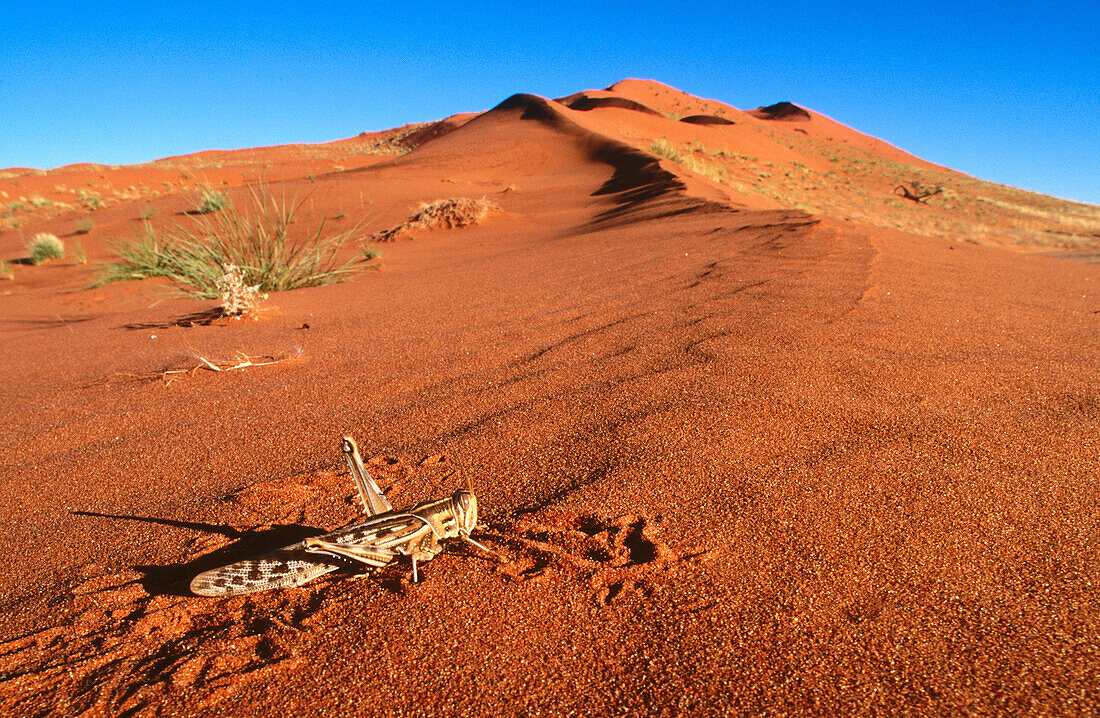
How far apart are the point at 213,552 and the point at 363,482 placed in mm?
510

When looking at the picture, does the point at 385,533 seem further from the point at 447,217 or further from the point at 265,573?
the point at 447,217

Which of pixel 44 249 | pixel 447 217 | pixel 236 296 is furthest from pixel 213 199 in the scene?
pixel 44 249

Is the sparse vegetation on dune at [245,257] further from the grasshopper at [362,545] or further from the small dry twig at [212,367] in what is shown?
the grasshopper at [362,545]

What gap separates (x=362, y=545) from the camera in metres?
1.14

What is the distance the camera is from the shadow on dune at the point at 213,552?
50.7 inches

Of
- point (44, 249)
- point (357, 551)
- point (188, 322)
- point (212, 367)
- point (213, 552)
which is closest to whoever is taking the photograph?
point (357, 551)

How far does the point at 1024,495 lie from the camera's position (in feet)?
4.71

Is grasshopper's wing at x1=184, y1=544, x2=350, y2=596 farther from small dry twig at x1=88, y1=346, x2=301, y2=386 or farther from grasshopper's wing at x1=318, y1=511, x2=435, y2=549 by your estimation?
small dry twig at x1=88, y1=346, x2=301, y2=386

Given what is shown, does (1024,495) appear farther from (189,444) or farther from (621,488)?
(189,444)

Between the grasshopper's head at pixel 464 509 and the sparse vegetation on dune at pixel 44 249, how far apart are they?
14372 millimetres

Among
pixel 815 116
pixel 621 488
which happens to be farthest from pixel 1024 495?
pixel 815 116

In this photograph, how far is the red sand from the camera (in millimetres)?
982

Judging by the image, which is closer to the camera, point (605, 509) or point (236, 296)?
point (605, 509)

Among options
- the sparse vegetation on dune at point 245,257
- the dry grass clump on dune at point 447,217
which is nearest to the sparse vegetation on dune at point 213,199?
the sparse vegetation on dune at point 245,257
